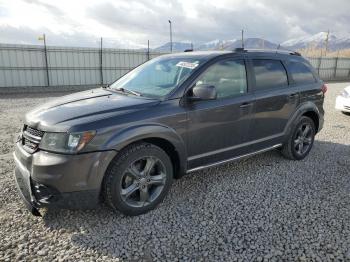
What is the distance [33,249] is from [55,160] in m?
0.79

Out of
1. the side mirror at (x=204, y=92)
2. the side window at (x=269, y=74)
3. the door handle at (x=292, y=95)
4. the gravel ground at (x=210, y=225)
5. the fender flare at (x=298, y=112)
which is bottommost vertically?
the gravel ground at (x=210, y=225)

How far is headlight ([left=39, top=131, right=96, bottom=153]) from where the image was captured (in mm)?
Result: 2729

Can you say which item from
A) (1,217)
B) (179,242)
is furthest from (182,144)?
(1,217)

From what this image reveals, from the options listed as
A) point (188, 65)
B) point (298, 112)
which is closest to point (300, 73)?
point (298, 112)

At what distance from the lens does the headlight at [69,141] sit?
2729 mm

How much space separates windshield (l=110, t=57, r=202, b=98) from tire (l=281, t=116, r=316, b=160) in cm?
210

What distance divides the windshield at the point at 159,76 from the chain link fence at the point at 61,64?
13.9 m

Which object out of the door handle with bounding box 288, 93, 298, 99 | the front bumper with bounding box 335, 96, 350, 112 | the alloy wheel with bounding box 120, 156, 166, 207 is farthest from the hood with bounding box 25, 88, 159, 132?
the front bumper with bounding box 335, 96, 350, 112

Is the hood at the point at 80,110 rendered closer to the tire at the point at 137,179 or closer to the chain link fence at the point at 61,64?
the tire at the point at 137,179

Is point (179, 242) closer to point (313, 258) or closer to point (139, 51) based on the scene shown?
point (313, 258)

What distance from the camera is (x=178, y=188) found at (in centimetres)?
390

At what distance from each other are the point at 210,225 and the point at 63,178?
1497mm

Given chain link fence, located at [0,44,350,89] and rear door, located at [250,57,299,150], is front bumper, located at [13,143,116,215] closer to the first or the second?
rear door, located at [250,57,299,150]

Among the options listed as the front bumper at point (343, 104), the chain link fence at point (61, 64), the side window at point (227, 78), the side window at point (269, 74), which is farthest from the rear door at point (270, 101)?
the chain link fence at point (61, 64)
